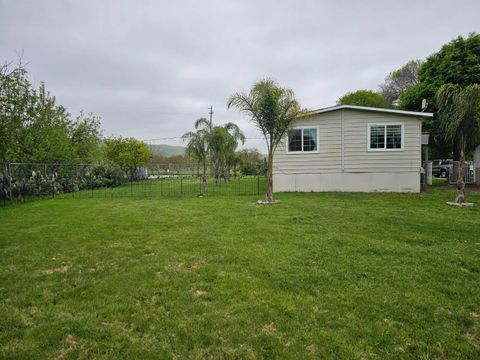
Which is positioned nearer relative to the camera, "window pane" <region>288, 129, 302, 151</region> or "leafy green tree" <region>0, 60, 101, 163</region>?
"window pane" <region>288, 129, 302, 151</region>

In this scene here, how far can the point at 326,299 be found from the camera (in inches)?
103

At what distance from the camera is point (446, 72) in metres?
14.7

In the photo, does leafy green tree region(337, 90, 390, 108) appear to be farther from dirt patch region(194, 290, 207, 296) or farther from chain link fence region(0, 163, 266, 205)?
dirt patch region(194, 290, 207, 296)

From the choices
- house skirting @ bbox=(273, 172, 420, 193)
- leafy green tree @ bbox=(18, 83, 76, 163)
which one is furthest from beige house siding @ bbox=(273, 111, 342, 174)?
leafy green tree @ bbox=(18, 83, 76, 163)

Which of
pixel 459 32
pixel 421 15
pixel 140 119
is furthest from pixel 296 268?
pixel 140 119

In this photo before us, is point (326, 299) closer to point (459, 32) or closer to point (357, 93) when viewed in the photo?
point (459, 32)

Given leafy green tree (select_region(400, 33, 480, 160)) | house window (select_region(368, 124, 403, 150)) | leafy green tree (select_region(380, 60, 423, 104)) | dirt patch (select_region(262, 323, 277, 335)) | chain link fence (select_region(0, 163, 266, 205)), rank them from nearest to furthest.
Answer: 1. dirt patch (select_region(262, 323, 277, 335))
2. chain link fence (select_region(0, 163, 266, 205))
3. house window (select_region(368, 124, 403, 150))
4. leafy green tree (select_region(400, 33, 480, 160))
5. leafy green tree (select_region(380, 60, 423, 104))

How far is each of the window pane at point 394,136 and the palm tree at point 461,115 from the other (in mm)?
2863

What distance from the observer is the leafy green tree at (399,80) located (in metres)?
27.8

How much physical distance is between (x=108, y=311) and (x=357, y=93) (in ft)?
93.2

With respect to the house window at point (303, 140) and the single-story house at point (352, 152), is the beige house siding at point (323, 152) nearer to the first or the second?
the single-story house at point (352, 152)

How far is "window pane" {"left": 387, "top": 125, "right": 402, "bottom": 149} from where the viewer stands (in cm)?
1104

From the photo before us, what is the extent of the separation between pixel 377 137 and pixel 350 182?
2150 mm

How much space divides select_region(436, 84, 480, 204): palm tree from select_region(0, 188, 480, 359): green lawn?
3.18m
